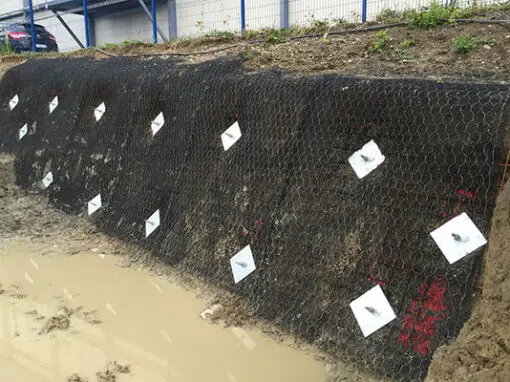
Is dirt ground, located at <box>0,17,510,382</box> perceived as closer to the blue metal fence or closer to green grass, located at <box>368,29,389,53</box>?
green grass, located at <box>368,29,389,53</box>

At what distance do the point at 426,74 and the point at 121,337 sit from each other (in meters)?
2.77

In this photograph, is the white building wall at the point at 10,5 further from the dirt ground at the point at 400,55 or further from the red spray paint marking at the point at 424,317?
the red spray paint marking at the point at 424,317

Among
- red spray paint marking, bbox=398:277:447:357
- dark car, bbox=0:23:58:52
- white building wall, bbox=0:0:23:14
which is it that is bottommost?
red spray paint marking, bbox=398:277:447:357

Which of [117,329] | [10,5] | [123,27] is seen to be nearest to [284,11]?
[123,27]

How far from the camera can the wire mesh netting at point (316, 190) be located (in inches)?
94.1

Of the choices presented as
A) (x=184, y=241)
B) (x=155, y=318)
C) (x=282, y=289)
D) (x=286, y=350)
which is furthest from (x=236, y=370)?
(x=184, y=241)

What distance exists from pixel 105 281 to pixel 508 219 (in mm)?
2927

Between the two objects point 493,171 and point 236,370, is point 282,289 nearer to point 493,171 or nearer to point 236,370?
point 236,370

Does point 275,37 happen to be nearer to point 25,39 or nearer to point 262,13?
point 262,13

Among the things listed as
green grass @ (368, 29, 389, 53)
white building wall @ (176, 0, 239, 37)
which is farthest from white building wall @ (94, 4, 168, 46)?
green grass @ (368, 29, 389, 53)

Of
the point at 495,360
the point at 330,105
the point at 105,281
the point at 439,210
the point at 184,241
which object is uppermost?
the point at 330,105

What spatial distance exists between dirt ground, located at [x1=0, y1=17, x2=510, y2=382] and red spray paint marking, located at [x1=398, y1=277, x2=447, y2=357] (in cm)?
19

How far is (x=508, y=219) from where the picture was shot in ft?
6.32

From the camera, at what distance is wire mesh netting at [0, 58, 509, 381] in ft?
7.84
